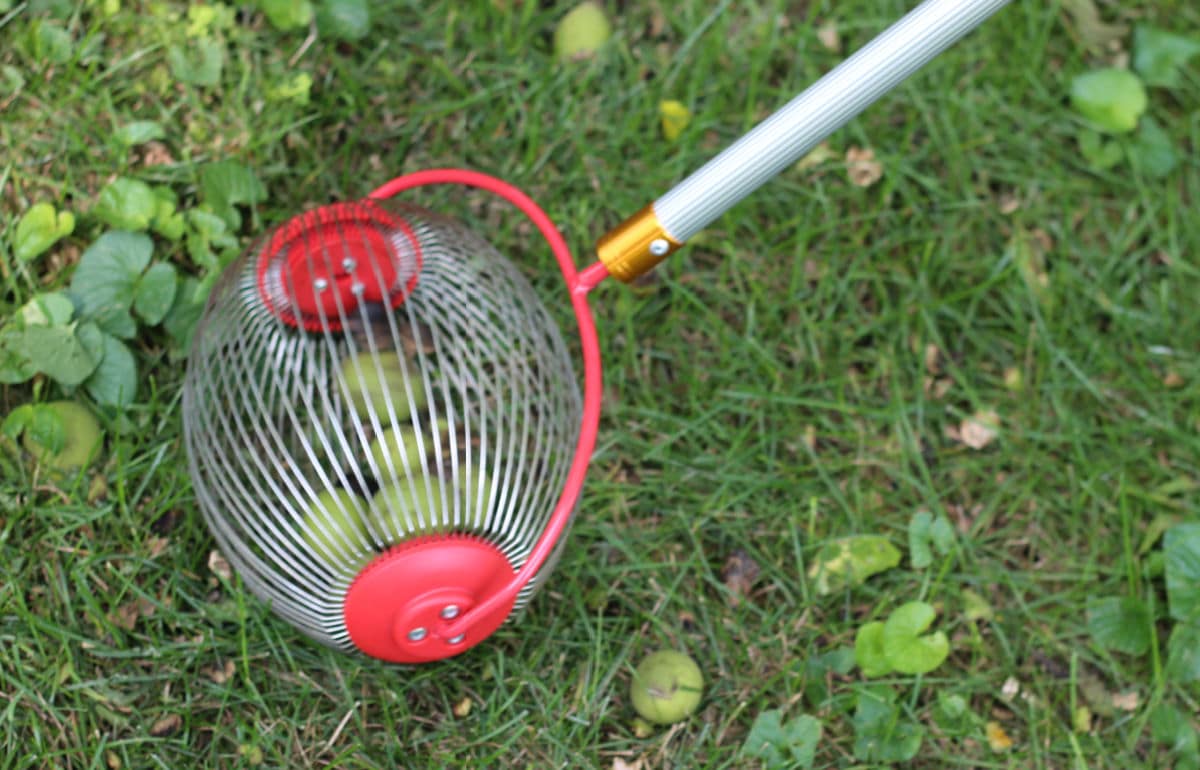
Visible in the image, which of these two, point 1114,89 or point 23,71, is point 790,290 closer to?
point 1114,89

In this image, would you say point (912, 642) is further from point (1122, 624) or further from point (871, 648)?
point (1122, 624)

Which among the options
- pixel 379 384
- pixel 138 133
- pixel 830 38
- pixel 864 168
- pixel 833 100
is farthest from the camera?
pixel 830 38

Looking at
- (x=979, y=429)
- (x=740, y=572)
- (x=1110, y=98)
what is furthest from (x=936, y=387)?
(x=1110, y=98)

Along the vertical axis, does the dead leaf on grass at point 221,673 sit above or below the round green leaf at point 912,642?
above

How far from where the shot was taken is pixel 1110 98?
8.74 feet

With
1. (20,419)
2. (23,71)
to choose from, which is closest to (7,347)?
(20,419)

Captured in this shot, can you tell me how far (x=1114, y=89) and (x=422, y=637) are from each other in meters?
2.02

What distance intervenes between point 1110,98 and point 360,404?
1887 mm

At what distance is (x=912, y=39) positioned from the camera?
159cm

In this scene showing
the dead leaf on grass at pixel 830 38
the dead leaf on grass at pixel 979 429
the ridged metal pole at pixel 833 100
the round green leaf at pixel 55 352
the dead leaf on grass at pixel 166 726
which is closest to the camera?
the ridged metal pole at pixel 833 100

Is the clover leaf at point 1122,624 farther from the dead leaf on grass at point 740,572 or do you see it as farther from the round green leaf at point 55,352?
the round green leaf at point 55,352

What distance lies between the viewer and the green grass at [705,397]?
196 cm

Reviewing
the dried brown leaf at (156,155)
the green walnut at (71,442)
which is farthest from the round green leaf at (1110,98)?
the green walnut at (71,442)

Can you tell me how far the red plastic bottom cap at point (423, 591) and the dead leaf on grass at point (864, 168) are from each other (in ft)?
4.34
